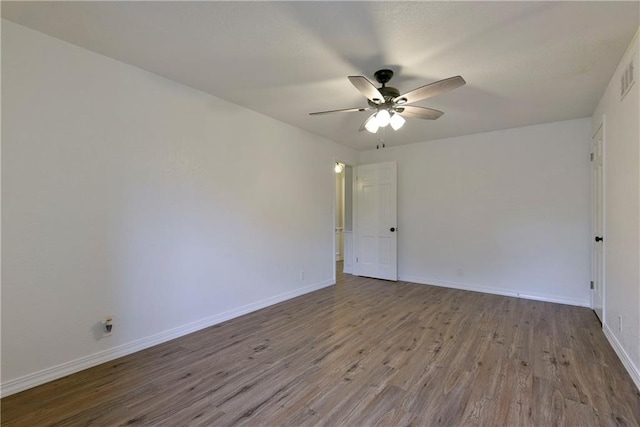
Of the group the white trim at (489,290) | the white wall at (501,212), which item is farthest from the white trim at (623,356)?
the white wall at (501,212)

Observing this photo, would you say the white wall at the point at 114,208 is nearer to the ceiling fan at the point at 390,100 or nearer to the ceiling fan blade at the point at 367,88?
the ceiling fan at the point at 390,100

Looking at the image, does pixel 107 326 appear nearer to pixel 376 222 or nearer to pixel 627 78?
pixel 376 222

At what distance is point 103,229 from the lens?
2.48 m

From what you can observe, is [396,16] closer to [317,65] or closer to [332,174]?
[317,65]

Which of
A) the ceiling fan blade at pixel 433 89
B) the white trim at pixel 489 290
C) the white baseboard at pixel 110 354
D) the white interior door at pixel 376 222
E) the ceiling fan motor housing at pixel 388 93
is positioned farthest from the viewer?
the white interior door at pixel 376 222

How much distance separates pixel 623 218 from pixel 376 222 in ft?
11.3

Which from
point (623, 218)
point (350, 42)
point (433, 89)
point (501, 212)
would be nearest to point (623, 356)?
point (623, 218)

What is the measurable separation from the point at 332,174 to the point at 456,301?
2783 millimetres

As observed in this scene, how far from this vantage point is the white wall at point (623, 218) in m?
2.19

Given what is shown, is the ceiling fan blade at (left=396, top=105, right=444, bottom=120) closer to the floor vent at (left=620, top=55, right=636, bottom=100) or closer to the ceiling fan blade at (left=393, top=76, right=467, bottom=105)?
the ceiling fan blade at (left=393, top=76, right=467, bottom=105)

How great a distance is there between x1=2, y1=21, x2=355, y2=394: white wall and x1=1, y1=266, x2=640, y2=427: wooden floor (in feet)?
1.06

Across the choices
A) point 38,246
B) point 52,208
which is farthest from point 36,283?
point 52,208

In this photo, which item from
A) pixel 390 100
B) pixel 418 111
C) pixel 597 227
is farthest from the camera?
pixel 597 227

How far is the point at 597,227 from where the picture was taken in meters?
3.49
